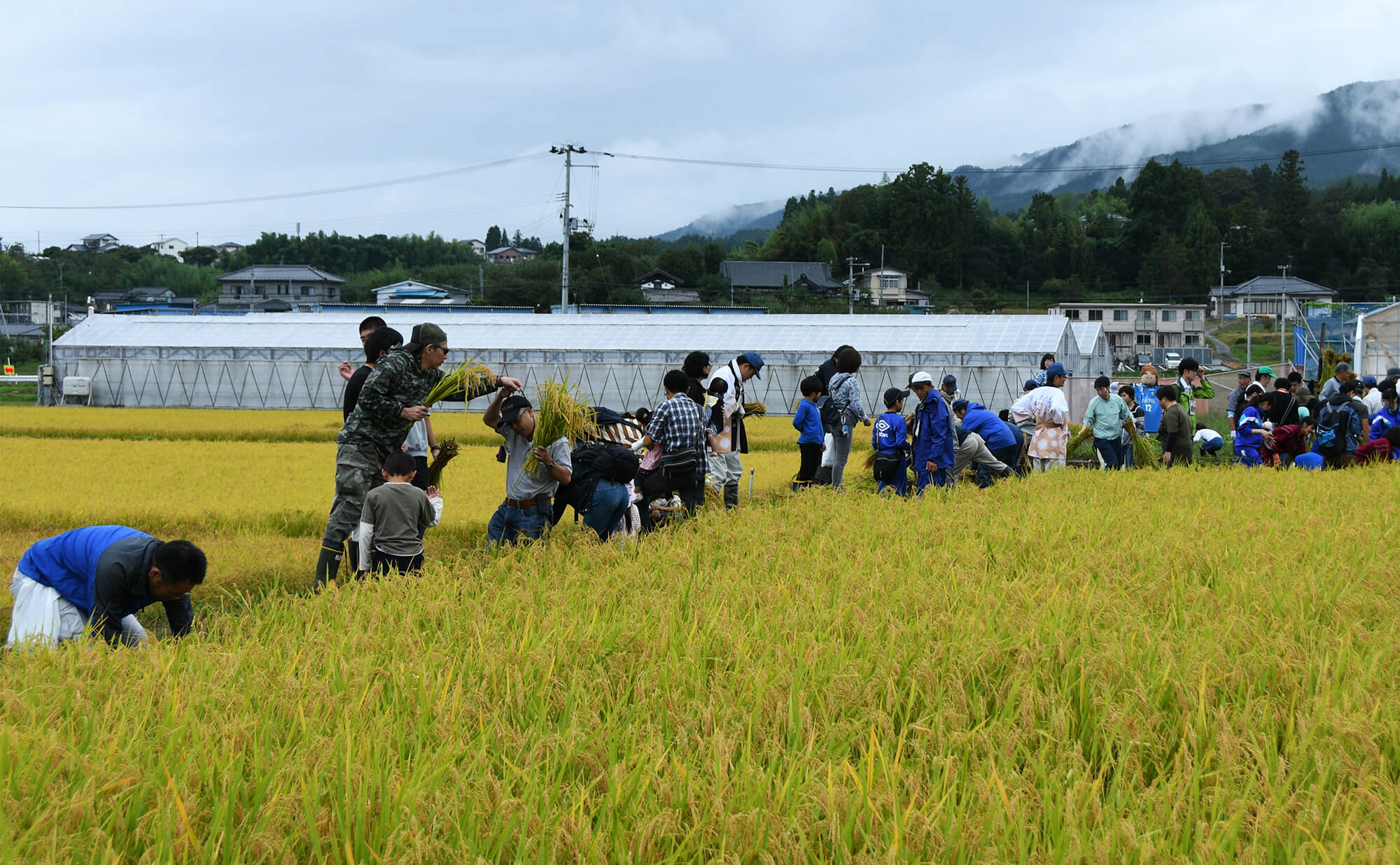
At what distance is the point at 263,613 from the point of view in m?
4.71

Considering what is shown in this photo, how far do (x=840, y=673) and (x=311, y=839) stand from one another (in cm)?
169

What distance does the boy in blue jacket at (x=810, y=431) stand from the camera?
35.5ft

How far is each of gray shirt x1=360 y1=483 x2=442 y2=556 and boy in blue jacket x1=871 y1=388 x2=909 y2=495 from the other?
4.88 meters

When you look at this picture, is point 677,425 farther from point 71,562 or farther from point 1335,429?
point 1335,429

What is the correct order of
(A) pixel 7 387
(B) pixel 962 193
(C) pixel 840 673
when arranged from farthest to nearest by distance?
(B) pixel 962 193
(A) pixel 7 387
(C) pixel 840 673

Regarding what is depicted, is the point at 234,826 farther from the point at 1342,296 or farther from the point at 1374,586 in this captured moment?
the point at 1342,296

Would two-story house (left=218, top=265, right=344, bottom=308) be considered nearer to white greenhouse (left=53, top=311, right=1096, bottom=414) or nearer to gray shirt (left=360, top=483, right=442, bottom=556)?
white greenhouse (left=53, top=311, right=1096, bottom=414)

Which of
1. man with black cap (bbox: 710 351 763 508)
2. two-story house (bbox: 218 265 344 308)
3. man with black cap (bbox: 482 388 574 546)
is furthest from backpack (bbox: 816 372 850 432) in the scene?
two-story house (bbox: 218 265 344 308)

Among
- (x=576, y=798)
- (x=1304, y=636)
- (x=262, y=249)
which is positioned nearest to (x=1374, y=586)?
(x=1304, y=636)

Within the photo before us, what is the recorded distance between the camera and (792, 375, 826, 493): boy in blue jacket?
35.5ft

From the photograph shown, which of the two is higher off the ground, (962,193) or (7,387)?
(962,193)

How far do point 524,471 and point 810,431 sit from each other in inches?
175

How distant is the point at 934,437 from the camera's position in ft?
32.2

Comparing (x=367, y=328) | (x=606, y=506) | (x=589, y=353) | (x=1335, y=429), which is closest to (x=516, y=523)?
(x=606, y=506)
